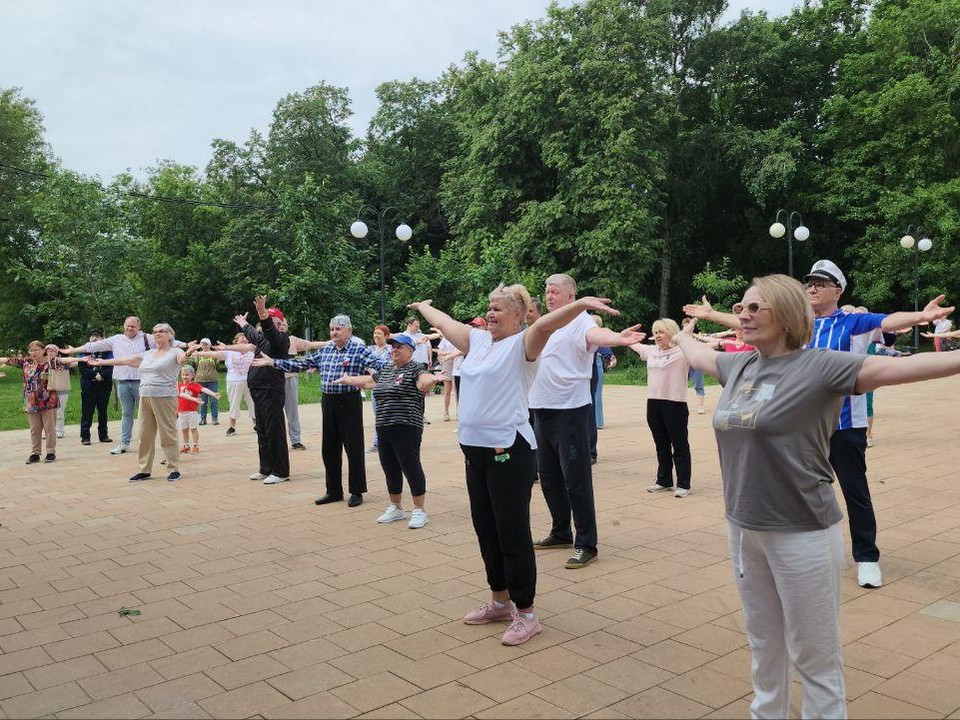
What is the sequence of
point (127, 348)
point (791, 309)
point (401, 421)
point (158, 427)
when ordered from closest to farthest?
point (791, 309) < point (401, 421) < point (158, 427) < point (127, 348)

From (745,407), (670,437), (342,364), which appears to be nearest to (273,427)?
(342,364)

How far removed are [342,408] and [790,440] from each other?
20.0 feet

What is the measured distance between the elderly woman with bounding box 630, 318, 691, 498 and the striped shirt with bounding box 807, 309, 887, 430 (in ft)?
9.31

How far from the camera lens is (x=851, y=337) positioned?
16.9 ft

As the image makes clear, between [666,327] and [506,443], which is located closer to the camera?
[506,443]

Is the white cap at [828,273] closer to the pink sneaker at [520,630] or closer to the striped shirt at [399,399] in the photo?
the pink sneaker at [520,630]

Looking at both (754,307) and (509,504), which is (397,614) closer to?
(509,504)

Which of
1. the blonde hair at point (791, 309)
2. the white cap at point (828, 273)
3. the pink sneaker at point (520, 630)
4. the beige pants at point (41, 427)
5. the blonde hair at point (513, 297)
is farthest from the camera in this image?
the beige pants at point (41, 427)

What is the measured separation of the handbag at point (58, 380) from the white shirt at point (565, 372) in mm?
9067

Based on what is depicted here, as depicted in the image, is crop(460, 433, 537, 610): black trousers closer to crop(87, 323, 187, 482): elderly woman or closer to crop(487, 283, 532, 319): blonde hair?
crop(487, 283, 532, 319): blonde hair

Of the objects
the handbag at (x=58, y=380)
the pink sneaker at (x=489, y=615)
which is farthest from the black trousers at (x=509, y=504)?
the handbag at (x=58, y=380)

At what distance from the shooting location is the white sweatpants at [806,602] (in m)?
2.88

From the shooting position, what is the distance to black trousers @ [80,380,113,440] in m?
14.1

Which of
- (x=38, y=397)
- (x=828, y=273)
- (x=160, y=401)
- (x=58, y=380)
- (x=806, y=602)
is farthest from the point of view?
(x=58, y=380)
